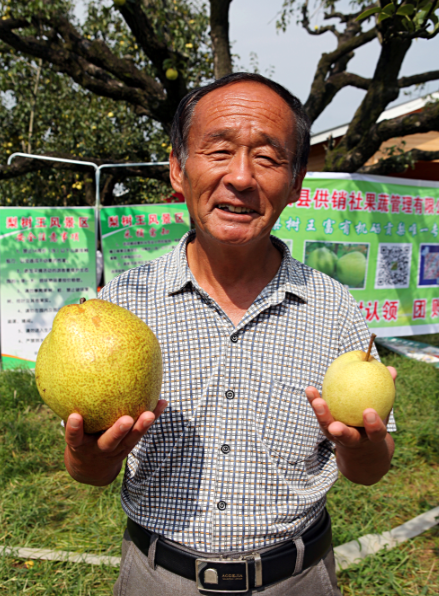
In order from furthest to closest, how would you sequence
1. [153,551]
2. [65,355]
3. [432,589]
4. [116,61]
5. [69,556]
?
[116,61] → [69,556] → [432,589] → [153,551] → [65,355]

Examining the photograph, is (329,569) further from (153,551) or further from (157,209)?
(157,209)

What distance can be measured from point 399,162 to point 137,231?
130 inches

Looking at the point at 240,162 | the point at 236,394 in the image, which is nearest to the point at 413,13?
the point at 240,162

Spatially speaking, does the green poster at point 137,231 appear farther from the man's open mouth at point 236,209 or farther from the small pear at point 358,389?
the small pear at point 358,389

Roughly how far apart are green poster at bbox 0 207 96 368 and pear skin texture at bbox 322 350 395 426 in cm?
430

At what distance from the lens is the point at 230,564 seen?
1.36 m

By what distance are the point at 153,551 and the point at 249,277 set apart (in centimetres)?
99

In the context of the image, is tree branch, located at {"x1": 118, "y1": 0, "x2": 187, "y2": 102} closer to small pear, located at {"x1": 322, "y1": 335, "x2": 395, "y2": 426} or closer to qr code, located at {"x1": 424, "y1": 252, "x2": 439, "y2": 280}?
qr code, located at {"x1": 424, "y1": 252, "x2": 439, "y2": 280}

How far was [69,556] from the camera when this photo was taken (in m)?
2.78

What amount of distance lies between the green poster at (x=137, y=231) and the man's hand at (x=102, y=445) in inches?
157

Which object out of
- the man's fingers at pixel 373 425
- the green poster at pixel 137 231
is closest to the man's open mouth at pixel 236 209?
the man's fingers at pixel 373 425

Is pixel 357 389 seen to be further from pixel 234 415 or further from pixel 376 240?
pixel 376 240

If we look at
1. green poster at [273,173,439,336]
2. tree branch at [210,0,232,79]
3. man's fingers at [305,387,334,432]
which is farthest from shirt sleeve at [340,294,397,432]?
tree branch at [210,0,232,79]

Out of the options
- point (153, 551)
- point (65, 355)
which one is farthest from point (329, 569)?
point (65, 355)
